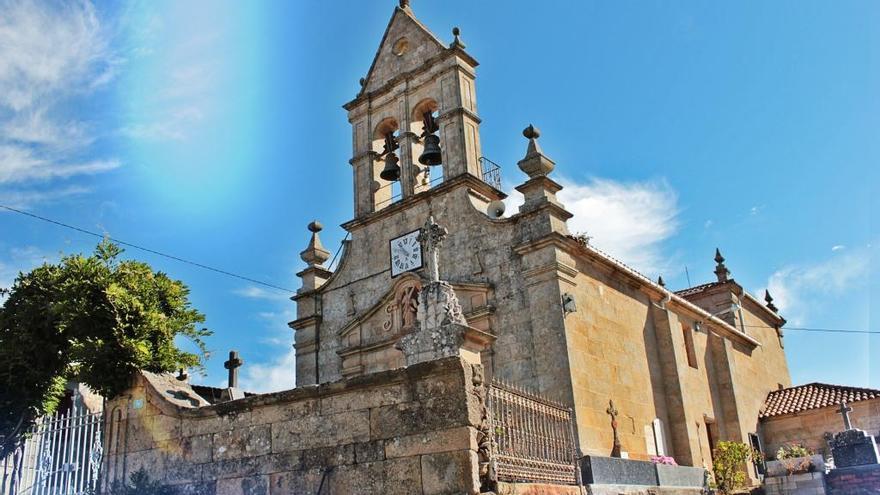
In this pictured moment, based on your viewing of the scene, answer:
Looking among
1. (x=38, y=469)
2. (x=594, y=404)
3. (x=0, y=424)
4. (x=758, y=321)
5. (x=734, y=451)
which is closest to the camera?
(x=38, y=469)

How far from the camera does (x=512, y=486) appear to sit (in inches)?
310

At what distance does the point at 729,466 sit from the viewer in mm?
17531

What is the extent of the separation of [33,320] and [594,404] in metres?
10.6

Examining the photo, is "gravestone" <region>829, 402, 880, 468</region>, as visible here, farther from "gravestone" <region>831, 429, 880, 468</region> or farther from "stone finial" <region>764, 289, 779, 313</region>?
"stone finial" <region>764, 289, 779, 313</region>

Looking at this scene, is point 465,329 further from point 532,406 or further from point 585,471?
point 585,471

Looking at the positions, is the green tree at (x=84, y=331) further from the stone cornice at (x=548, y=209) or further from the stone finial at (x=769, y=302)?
the stone finial at (x=769, y=302)

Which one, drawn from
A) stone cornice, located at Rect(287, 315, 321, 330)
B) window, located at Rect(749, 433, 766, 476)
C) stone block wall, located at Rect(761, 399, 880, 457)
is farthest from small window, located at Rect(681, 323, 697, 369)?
stone cornice, located at Rect(287, 315, 321, 330)

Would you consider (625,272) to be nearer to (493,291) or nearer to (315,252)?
(493,291)

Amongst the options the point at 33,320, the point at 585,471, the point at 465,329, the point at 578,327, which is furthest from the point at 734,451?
the point at 33,320

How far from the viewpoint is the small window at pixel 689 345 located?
2106 cm

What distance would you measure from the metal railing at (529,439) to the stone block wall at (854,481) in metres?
8.80

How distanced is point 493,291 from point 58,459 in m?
9.56

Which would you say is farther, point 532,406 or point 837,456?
point 837,456

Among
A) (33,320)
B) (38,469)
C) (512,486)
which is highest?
(33,320)
